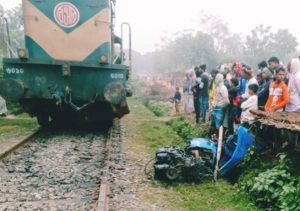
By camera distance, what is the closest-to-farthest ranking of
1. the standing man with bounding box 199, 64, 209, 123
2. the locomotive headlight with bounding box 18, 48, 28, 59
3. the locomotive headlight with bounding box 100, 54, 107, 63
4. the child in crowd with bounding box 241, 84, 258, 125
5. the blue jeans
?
the child in crowd with bounding box 241, 84, 258, 125 < the locomotive headlight with bounding box 18, 48, 28, 59 < the locomotive headlight with bounding box 100, 54, 107, 63 < the standing man with bounding box 199, 64, 209, 123 < the blue jeans

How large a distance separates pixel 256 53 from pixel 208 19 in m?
12.7

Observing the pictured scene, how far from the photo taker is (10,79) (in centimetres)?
799

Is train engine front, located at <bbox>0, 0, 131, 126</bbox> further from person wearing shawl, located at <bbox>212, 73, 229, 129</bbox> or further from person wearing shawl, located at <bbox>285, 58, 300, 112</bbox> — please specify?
person wearing shawl, located at <bbox>285, 58, 300, 112</bbox>

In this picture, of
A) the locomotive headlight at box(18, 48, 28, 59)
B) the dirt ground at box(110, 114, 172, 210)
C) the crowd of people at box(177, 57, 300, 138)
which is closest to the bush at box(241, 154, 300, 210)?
the crowd of people at box(177, 57, 300, 138)

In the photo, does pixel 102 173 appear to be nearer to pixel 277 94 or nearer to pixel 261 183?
pixel 261 183

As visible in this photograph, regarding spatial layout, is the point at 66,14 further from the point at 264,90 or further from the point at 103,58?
the point at 264,90

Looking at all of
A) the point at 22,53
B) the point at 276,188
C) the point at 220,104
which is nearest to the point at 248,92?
the point at 220,104

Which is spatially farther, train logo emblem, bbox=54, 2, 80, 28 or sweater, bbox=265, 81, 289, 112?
train logo emblem, bbox=54, 2, 80, 28

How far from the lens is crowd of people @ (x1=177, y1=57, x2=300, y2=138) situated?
18.6ft

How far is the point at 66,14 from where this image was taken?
8602 mm

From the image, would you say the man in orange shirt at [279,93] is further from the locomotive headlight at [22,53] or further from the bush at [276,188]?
the locomotive headlight at [22,53]

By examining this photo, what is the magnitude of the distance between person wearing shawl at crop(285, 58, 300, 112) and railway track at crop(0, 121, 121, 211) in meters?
3.23

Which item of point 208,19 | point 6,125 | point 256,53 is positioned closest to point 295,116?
point 6,125

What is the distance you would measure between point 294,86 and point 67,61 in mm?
5101
